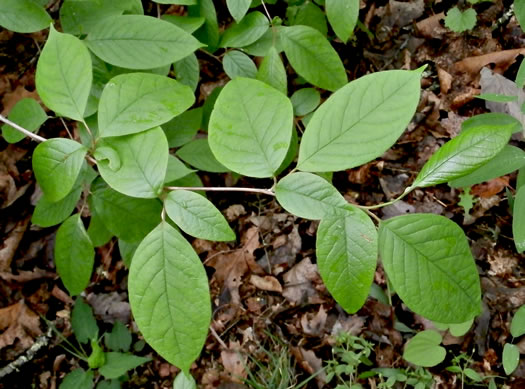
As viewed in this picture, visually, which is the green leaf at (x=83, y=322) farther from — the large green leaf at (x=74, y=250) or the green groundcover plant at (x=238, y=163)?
the green groundcover plant at (x=238, y=163)

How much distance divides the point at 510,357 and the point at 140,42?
1795 millimetres

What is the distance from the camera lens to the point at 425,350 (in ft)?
6.52

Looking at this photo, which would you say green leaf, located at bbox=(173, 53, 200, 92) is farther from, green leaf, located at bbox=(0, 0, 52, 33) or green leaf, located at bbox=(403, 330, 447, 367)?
green leaf, located at bbox=(403, 330, 447, 367)

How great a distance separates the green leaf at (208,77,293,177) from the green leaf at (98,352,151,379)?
1.44 meters

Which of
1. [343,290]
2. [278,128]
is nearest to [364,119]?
[278,128]

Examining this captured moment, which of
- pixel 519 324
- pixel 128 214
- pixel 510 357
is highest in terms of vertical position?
pixel 128 214

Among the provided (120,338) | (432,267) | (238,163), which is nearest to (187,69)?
(238,163)

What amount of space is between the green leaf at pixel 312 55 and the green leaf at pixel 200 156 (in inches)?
17.1

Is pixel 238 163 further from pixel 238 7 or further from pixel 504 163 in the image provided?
pixel 504 163

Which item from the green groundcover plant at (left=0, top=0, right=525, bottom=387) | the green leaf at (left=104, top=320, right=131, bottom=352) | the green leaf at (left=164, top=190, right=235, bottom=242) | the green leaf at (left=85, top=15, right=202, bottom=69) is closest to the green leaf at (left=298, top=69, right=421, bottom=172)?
the green groundcover plant at (left=0, top=0, right=525, bottom=387)

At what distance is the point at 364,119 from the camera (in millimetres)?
983

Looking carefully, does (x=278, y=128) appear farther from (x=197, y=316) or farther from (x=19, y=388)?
(x=19, y=388)

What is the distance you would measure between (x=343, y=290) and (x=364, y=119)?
1.20 ft

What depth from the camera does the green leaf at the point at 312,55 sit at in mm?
1605
